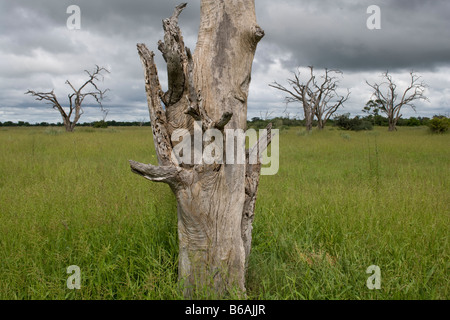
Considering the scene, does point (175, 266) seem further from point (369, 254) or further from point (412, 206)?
point (412, 206)

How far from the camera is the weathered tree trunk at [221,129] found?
2619 mm

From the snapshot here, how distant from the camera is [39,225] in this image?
12.2ft

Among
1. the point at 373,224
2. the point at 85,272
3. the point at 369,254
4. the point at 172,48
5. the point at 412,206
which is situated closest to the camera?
the point at 172,48

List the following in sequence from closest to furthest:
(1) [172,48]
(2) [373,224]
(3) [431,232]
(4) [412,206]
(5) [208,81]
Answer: (1) [172,48] < (5) [208,81] < (3) [431,232] < (2) [373,224] < (4) [412,206]

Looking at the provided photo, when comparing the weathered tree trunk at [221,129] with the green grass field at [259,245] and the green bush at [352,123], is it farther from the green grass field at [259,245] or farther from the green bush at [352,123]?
the green bush at [352,123]

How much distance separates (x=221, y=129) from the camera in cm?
253

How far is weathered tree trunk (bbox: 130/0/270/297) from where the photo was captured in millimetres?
2619

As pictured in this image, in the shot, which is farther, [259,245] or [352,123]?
[352,123]

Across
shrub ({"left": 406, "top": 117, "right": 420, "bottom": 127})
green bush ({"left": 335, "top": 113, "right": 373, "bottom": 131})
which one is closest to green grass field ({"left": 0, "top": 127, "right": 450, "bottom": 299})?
green bush ({"left": 335, "top": 113, "right": 373, "bottom": 131})

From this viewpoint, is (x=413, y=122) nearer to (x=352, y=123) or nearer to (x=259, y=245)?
(x=352, y=123)

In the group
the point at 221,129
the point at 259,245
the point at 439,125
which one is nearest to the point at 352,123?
the point at 439,125
